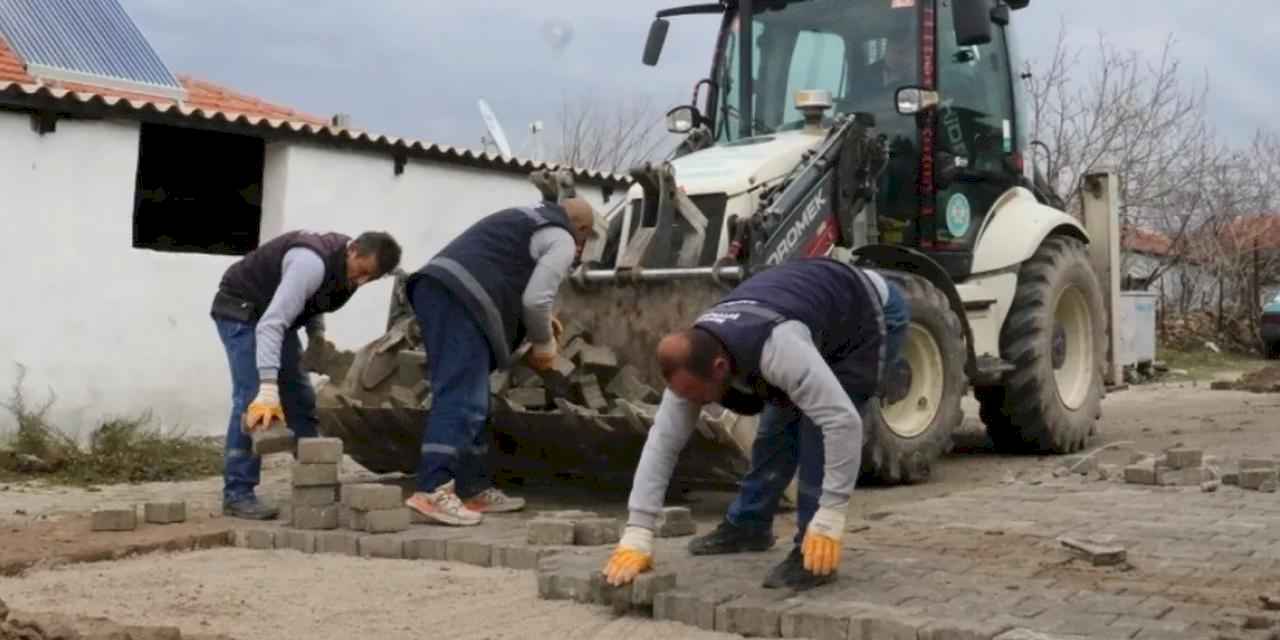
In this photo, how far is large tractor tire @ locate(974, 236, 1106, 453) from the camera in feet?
31.1

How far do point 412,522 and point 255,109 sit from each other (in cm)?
1012

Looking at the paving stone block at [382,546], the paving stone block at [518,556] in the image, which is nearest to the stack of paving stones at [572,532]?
the paving stone block at [518,556]

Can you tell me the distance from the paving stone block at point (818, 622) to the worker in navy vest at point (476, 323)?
2.54 metres

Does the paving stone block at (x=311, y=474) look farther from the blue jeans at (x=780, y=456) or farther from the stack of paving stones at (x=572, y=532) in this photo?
the blue jeans at (x=780, y=456)

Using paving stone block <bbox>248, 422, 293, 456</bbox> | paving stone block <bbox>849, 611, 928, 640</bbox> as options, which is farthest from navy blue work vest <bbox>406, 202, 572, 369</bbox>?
paving stone block <bbox>849, 611, 928, 640</bbox>

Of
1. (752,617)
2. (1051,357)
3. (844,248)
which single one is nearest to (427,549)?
(752,617)

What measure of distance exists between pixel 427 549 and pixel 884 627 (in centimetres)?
248

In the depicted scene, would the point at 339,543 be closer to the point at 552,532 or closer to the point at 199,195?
the point at 552,532

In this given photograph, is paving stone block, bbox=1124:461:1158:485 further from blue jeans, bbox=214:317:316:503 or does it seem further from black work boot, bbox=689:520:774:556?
blue jeans, bbox=214:317:316:503

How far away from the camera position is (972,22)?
8328 millimetres

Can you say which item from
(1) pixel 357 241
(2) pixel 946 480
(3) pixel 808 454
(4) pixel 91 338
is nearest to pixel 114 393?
(4) pixel 91 338

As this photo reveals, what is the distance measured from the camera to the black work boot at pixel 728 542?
19.2 feet

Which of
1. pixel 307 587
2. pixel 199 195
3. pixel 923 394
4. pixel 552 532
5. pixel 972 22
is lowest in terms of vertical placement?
pixel 307 587

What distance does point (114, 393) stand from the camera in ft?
35.1
